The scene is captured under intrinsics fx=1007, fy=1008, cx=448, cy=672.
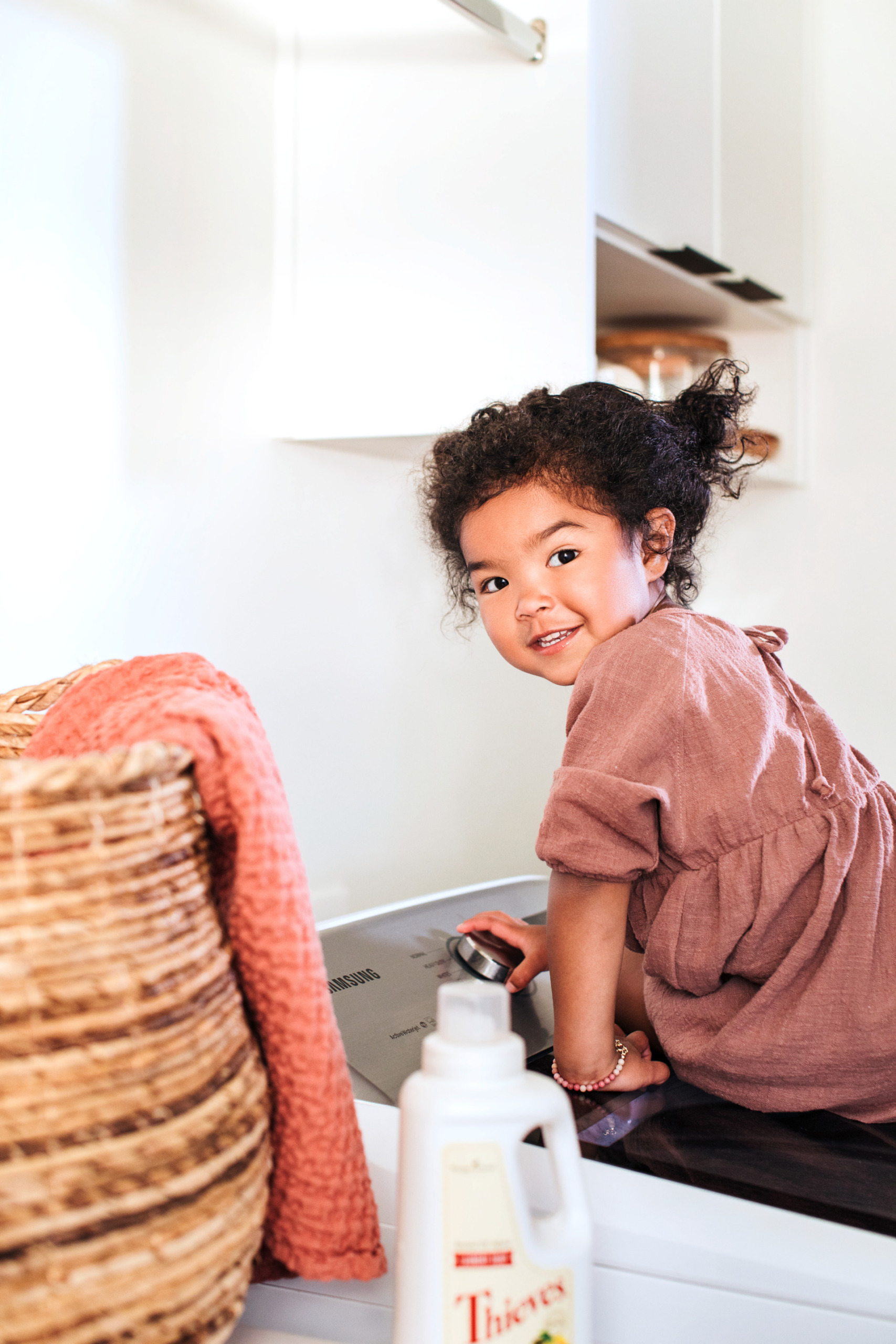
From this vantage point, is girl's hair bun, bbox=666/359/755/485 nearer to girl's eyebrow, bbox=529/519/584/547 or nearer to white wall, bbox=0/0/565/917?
girl's eyebrow, bbox=529/519/584/547

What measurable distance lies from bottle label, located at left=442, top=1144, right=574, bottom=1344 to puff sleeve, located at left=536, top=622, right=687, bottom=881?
262 millimetres

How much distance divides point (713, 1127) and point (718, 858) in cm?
15

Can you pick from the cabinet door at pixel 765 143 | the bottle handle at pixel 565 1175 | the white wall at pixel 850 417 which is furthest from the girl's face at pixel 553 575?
the white wall at pixel 850 417

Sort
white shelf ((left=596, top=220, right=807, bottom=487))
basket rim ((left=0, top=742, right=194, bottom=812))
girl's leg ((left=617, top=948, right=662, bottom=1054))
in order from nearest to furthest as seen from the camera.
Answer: basket rim ((left=0, top=742, right=194, bottom=812))
girl's leg ((left=617, top=948, right=662, bottom=1054))
white shelf ((left=596, top=220, right=807, bottom=487))

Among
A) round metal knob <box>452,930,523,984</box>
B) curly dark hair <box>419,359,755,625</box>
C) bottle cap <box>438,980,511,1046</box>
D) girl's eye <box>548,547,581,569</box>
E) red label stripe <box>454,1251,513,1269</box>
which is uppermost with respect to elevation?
curly dark hair <box>419,359,755,625</box>

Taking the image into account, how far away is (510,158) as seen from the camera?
3.27 ft

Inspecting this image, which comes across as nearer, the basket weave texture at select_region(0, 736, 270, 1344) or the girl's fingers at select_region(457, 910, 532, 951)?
the basket weave texture at select_region(0, 736, 270, 1344)

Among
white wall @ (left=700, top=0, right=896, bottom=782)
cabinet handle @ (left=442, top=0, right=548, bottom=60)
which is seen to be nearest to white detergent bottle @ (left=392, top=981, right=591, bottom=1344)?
cabinet handle @ (left=442, top=0, right=548, bottom=60)

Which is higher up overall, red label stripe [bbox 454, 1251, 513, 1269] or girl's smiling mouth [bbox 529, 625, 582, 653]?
girl's smiling mouth [bbox 529, 625, 582, 653]

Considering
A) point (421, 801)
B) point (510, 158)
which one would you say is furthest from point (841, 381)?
point (421, 801)

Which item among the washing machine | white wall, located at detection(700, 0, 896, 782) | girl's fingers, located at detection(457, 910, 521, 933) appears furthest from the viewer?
white wall, located at detection(700, 0, 896, 782)

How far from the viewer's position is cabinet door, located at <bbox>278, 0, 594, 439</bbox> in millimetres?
990

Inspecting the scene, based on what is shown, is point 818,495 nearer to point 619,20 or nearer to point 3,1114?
point 619,20

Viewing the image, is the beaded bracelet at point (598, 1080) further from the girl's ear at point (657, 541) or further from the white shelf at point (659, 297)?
the white shelf at point (659, 297)
